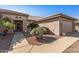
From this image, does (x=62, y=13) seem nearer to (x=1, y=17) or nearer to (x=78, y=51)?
(x=78, y=51)

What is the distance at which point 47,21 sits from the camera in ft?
21.3

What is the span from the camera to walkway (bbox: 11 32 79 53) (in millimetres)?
5945

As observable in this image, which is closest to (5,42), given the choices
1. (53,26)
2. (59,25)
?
(53,26)

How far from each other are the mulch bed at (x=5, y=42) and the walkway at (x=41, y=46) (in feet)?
0.59

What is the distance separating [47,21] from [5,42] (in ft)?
6.42

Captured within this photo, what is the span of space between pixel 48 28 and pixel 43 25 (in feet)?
0.84

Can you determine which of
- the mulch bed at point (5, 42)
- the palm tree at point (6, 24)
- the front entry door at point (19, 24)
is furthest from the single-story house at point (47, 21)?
the mulch bed at point (5, 42)

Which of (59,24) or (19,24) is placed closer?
(19,24)

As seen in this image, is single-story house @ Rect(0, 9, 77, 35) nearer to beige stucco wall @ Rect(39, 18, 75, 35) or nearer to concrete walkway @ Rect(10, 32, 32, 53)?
beige stucco wall @ Rect(39, 18, 75, 35)

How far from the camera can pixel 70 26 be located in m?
6.48

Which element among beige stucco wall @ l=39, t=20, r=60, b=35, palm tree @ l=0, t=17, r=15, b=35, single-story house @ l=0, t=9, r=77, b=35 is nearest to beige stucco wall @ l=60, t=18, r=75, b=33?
single-story house @ l=0, t=9, r=77, b=35

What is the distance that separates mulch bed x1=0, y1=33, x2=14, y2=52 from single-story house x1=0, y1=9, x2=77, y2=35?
48 centimetres

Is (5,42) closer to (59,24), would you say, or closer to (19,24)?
(19,24)
